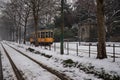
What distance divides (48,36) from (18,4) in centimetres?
929

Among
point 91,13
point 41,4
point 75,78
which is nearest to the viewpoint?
point 75,78

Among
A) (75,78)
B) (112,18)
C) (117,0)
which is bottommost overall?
(75,78)

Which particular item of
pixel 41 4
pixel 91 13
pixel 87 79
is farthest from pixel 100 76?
pixel 91 13

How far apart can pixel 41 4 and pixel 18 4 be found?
10965 mm

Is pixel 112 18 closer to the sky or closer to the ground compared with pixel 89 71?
closer to the sky

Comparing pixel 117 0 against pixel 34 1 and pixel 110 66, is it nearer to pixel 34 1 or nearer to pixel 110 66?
pixel 34 1

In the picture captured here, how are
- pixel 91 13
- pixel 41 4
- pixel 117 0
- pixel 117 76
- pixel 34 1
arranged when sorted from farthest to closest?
pixel 91 13 → pixel 117 0 → pixel 41 4 → pixel 34 1 → pixel 117 76

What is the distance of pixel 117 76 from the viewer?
385 inches

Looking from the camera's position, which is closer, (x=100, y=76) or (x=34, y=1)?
(x=100, y=76)

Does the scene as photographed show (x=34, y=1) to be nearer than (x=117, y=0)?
Yes

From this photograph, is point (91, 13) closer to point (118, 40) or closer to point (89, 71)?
point (118, 40)

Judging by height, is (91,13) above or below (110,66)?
above

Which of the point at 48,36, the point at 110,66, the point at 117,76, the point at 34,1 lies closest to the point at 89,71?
the point at 110,66

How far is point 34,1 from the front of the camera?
35125 millimetres
